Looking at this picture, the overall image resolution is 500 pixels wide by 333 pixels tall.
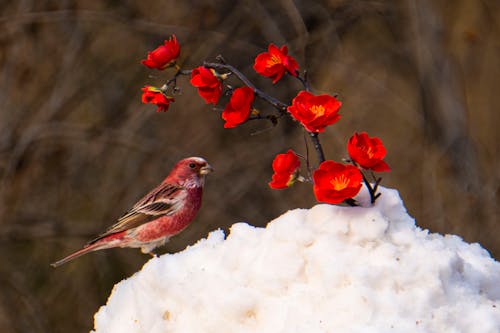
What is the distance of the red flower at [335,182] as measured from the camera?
113cm

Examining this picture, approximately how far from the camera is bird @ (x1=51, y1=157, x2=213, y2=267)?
1.59 meters

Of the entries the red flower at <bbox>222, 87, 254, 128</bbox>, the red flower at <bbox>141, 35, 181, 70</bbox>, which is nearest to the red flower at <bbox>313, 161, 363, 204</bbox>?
the red flower at <bbox>222, 87, 254, 128</bbox>

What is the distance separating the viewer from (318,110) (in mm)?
1185

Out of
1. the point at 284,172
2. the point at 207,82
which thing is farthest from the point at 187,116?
the point at 284,172

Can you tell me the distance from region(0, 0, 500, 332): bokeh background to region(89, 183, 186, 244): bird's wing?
3.84ft

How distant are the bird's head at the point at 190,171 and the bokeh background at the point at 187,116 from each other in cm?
120

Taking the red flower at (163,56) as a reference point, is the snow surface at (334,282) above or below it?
below

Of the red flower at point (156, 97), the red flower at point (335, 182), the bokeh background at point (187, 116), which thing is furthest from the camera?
the bokeh background at point (187, 116)

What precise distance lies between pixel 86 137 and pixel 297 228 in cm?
177

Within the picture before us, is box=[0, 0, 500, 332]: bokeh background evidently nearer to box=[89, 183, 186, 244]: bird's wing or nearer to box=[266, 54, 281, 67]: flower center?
box=[89, 183, 186, 244]: bird's wing

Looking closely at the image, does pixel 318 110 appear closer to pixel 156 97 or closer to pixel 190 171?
pixel 156 97

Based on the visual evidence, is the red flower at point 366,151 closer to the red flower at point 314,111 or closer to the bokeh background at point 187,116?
the red flower at point 314,111

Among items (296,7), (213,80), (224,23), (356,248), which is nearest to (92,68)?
(224,23)

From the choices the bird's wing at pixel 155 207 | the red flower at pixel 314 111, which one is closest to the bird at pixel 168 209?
the bird's wing at pixel 155 207
